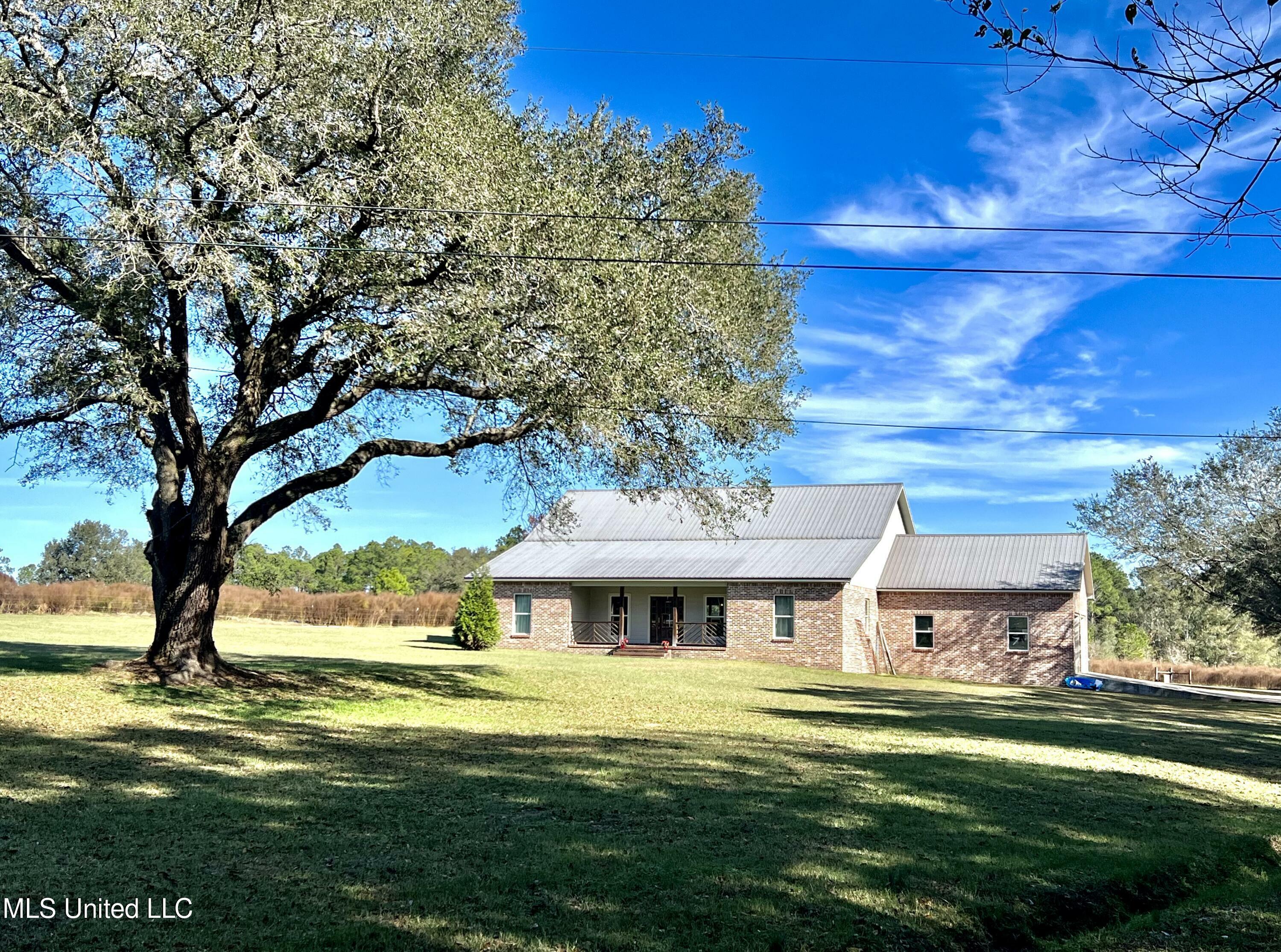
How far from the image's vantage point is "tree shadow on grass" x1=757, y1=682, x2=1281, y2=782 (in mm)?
13922

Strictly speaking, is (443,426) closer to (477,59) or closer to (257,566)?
(477,59)

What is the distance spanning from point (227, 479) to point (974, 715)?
13493 millimetres

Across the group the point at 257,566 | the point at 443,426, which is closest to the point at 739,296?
the point at 443,426

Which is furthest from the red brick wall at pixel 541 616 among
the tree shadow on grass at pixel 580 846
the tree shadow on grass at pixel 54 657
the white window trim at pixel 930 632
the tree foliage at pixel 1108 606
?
the tree foliage at pixel 1108 606

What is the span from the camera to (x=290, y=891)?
5.28m

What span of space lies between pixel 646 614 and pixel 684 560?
2.55m

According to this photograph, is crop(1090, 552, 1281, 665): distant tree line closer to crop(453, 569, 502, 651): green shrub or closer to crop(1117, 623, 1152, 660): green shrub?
crop(1117, 623, 1152, 660): green shrub

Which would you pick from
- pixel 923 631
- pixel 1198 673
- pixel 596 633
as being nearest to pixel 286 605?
pixel 596 633

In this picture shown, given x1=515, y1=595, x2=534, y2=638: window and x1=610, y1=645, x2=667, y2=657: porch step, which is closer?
x1=610, y1=645, x2=667, y2=657: porch step

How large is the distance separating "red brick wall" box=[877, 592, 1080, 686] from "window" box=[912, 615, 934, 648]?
0.12 m

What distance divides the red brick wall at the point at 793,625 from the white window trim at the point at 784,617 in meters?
0.03

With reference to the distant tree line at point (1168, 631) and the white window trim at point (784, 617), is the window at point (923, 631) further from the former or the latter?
the distant tree line at point (1168, 631)

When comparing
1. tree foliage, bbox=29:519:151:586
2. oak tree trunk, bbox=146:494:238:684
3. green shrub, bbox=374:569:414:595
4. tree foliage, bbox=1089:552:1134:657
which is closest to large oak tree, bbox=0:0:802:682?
oak tree trunk, bbox=146:494:238:684

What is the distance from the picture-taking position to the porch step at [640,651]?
3356cm
